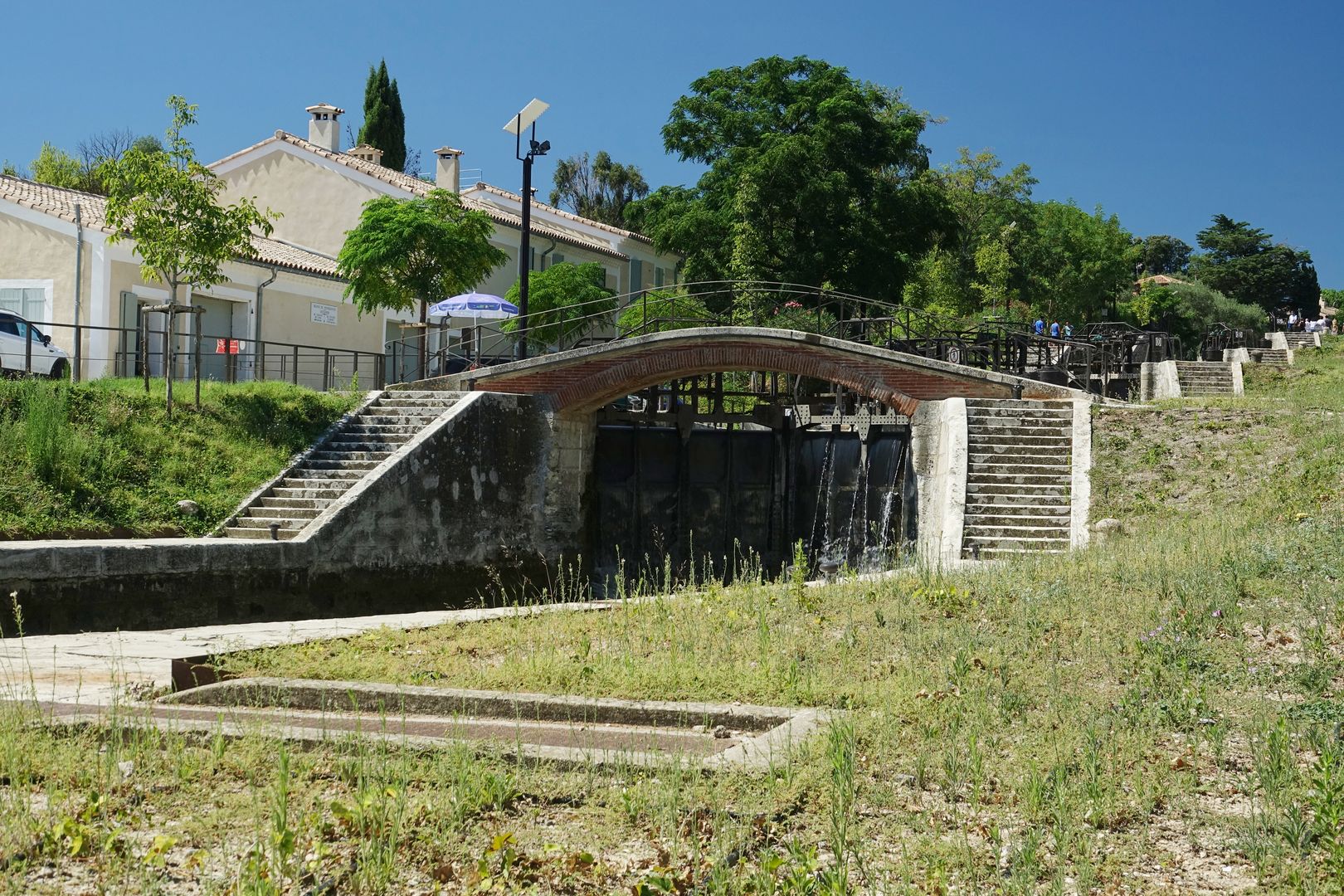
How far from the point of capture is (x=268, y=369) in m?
29.4

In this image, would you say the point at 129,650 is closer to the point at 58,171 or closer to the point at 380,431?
the point at 380,431

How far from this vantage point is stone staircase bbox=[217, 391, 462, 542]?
62.8 ft

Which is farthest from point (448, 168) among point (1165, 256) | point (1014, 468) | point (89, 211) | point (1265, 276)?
point (1165, 256)

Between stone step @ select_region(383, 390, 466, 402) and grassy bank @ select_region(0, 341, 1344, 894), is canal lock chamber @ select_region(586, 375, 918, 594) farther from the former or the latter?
grassy bank @ select_region(0, 341, 1344, 894)

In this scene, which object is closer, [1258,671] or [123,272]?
[1258,671]

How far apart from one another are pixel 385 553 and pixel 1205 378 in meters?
19.7

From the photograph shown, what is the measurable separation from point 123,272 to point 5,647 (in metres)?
15.9

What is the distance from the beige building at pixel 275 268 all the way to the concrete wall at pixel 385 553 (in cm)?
374

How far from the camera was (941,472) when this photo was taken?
20.1 m

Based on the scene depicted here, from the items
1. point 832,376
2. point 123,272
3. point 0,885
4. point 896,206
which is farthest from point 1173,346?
point 0,885

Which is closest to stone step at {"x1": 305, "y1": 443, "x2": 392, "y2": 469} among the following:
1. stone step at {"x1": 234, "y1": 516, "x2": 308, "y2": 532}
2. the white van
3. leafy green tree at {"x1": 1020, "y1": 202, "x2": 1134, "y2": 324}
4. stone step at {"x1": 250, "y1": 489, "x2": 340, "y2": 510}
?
stone step at {"x1": 250, "y1": 489, "x2": 340, "y2": 510}

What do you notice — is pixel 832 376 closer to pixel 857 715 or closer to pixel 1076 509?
pixel 1076 509

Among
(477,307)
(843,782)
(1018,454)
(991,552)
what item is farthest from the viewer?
(477,307)

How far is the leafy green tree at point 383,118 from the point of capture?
5522cm
